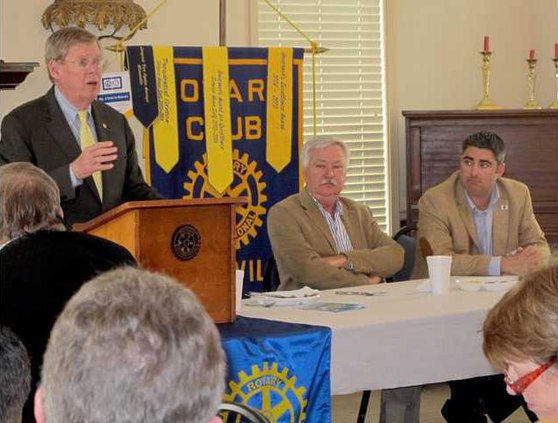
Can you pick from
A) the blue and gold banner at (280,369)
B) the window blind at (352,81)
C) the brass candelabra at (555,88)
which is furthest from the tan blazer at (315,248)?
the brass candelabra at (555,88)

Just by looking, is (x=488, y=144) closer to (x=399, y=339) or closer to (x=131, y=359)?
(x=399, y=339)

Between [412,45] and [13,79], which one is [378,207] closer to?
[412,45]

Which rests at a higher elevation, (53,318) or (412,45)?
(412,45)

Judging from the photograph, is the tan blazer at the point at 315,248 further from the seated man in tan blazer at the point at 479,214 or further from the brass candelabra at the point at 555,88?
the brass candelabra at the point at 555,88

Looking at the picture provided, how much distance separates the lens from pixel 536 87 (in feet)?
24.2

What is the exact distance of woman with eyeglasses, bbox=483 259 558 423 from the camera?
5.32ft

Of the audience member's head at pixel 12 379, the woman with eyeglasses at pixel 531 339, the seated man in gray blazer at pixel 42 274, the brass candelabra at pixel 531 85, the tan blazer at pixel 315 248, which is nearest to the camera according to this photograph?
the audience member's head at pixel 12 379

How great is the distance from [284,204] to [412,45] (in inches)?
116

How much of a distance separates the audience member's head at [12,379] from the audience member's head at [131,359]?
216mm

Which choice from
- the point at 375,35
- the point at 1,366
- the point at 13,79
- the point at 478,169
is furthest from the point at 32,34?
the point at 1,366

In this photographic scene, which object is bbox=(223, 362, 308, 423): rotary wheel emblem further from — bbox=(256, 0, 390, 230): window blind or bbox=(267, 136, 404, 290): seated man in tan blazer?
bbox=(256, 0, 390, 230): window blind

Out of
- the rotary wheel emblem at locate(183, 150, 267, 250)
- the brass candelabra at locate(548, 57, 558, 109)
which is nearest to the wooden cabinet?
the brass candelabra at locate(548, 57, 558, 109)

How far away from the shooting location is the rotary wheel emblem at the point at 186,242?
295 centimetres

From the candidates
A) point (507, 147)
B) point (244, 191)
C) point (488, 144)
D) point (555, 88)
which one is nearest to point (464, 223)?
point (488, 144)
